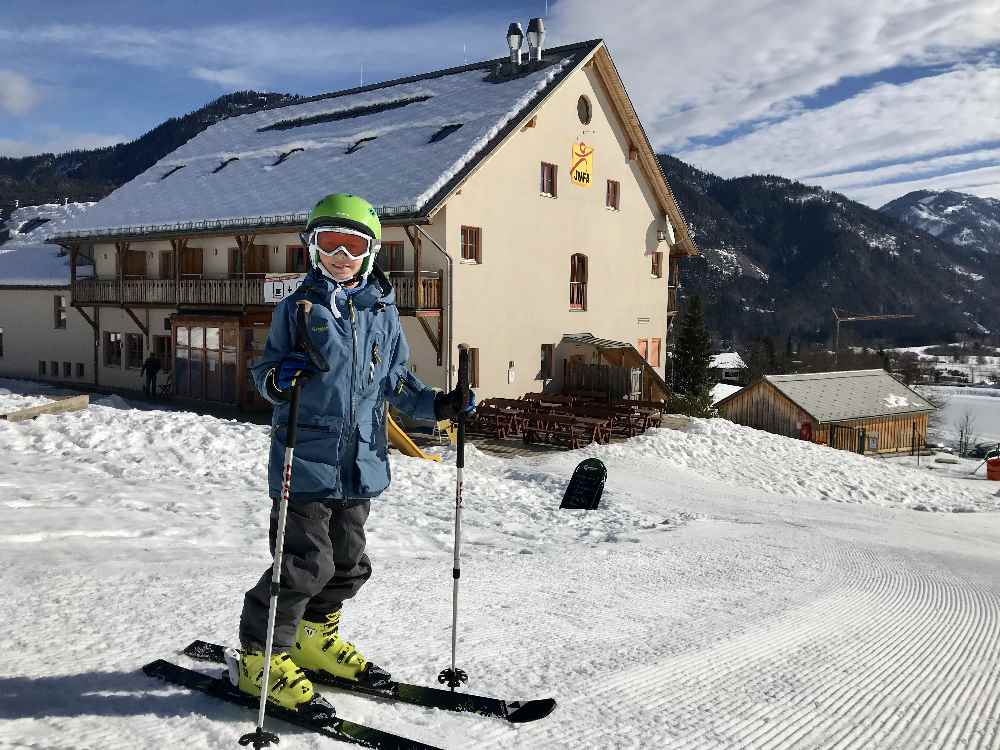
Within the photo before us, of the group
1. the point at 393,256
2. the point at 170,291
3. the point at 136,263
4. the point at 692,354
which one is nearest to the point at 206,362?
the point at 170,291

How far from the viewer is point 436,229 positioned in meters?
20.3

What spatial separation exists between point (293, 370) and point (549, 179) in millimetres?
21737

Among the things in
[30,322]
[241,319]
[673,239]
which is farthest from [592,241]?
[30,322]

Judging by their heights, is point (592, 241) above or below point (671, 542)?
above

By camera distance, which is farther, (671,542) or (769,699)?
(671,542)

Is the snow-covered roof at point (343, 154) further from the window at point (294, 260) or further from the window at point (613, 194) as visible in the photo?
the window at point (613, 194)

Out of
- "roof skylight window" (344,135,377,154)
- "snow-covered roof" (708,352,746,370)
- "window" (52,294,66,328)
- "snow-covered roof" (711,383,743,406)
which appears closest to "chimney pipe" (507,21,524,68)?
"roof skylight window" (344,135,377,154)

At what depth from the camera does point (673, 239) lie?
97.1 ft

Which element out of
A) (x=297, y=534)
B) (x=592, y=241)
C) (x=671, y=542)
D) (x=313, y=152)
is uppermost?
(x=313, y=152)

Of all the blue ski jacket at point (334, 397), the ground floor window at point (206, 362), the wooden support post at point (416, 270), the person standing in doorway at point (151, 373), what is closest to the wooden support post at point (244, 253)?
the ground floor window at point (206, 362)

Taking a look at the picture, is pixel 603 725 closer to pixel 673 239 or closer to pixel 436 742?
pixel 436 742

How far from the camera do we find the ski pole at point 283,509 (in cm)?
282

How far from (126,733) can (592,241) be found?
2408 centimetres

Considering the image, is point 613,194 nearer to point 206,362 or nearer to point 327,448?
point 206,362
